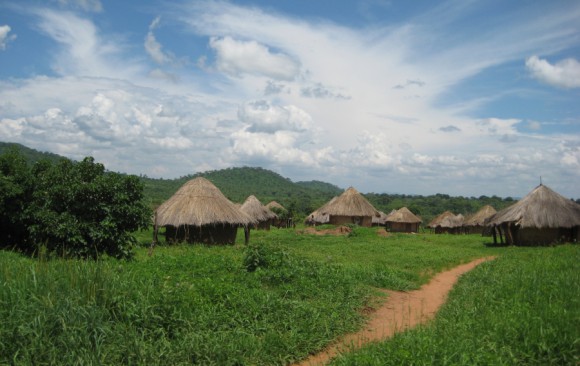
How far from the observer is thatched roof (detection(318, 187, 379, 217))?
113 feet

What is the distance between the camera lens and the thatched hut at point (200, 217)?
18345 millimetres

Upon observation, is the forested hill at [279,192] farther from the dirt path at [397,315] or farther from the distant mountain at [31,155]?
the dirt path at [397,315]

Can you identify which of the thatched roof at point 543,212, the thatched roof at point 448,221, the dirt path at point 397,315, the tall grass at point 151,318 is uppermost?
the thatched roof at point 543,212

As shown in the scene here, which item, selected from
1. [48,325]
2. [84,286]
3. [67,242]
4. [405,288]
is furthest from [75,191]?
[405,288]

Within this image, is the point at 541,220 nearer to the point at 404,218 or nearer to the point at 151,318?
the point at 151,318

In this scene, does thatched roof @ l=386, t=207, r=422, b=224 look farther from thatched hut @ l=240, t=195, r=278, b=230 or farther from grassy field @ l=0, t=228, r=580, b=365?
grassy field @ l=0, t=228, r=580, b=365

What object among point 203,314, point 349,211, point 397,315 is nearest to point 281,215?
point 349,211

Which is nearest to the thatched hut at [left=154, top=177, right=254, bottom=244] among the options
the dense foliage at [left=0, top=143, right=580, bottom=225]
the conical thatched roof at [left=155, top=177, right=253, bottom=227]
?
the conical thatched roof at [left=155, top=177, right=253, bottom=227]

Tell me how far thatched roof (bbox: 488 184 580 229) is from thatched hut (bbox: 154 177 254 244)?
12776 millimetres

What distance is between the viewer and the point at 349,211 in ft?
113

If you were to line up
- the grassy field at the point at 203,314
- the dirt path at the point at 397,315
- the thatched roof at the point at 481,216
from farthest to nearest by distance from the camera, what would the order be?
1. the thatched roof at the point at 481,216
2. the dirt path at the point at 397,315
3. the grassy field at the point at 203,314

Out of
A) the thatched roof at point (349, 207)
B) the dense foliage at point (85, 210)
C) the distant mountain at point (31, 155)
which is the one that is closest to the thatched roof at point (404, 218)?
the thatched roof at point (349, 207)

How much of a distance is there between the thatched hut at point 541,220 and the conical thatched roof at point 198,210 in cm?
1282

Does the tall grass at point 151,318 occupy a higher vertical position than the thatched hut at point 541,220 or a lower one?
lower
